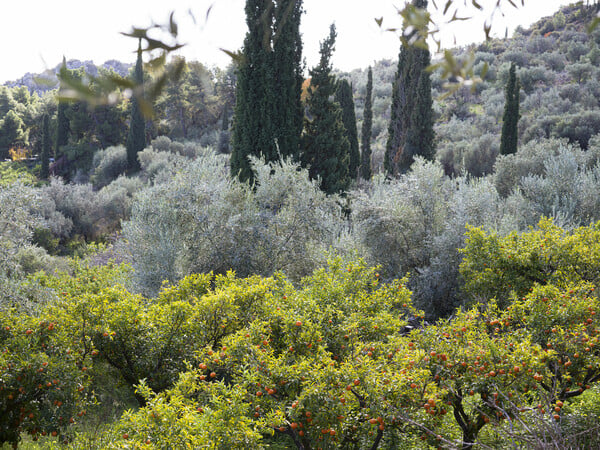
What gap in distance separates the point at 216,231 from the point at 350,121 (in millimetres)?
12877

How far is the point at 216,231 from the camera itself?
733 centimetres

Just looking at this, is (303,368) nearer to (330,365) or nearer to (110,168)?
(330,365)

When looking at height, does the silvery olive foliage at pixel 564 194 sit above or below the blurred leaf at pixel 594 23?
below

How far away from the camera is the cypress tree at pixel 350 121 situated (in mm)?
18281

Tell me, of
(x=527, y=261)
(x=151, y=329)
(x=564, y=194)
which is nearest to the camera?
(x=151, y=329)

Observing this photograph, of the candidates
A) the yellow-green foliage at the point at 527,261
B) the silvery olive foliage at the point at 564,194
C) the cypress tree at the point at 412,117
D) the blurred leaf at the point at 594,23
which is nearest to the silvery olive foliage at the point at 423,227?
the yellow-green foliage at the point at 527,261

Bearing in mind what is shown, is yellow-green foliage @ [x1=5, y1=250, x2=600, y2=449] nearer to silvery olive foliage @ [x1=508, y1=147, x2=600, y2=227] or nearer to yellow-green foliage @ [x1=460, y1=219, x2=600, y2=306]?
yellow-green foliage @ [x1=460, y1=219, x2=600, y2=306]

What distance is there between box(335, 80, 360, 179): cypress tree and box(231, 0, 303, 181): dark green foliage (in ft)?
23.2

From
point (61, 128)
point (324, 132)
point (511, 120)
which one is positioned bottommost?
point (324, 132)

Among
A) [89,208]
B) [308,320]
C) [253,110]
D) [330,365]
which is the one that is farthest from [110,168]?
[330,365]

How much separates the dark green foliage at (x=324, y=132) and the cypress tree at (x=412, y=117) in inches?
90.6

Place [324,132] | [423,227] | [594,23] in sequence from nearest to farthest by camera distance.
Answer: [594,23]
[423,227]
[324,132]

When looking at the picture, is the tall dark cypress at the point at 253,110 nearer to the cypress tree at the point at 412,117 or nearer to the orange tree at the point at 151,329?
the cypress tree at the point at 412,117

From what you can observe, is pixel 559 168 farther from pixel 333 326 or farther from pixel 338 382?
pixel 338 382
